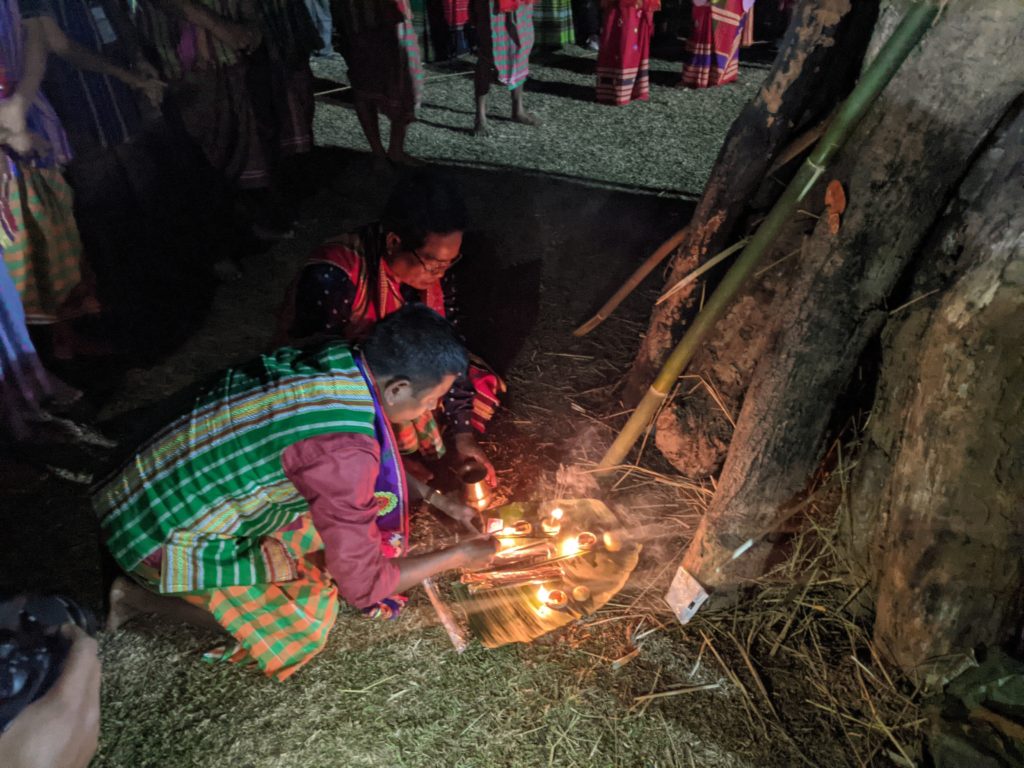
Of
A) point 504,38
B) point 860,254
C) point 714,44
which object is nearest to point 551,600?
point 860,254

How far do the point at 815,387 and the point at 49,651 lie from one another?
241cm

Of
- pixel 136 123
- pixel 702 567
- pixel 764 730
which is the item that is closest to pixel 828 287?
pixel 702 567

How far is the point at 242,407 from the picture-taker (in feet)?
6.29

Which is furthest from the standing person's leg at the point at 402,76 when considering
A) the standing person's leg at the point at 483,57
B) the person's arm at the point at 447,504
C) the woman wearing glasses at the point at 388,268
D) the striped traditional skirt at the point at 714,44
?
the striped traditional skirt at the point at 714,44

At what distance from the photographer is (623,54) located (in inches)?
290

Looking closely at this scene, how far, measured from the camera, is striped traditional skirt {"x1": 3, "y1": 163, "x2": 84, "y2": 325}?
10.6ft

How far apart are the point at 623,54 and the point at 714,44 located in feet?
4.47

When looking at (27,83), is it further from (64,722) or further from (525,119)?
(525,119)

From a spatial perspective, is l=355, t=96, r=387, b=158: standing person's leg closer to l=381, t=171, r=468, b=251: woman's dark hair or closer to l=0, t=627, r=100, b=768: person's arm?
l=381, t=171, r=468, b=251: woman's dark hair

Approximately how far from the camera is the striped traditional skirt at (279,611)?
2213 mm

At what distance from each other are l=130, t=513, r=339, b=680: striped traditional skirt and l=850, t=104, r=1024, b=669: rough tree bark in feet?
6.22

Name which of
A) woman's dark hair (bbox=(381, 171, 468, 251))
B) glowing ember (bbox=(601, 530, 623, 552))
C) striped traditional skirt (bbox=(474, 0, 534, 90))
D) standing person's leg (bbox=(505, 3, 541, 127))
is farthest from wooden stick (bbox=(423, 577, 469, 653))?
standing person's leg (bbox=(505, 3, 541, 127))

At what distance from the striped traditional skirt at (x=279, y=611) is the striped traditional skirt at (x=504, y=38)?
5311mm

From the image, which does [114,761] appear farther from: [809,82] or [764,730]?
[809,82]
